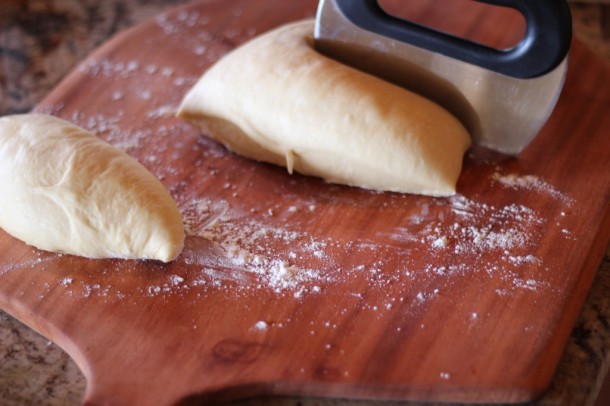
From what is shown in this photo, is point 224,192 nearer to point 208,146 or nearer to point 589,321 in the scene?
point 208,146

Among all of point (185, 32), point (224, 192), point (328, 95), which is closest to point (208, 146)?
point (224, 192)

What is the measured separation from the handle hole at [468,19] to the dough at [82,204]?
712mm

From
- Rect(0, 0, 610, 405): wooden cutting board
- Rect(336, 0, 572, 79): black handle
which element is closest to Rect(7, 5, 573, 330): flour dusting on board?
Rect(0, 0, 610, 405): wooden cutting board

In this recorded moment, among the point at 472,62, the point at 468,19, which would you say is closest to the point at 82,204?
the point at 472,62

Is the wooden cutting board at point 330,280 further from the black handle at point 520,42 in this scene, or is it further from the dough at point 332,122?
the black handle at point 520,42

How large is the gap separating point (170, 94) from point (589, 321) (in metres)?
0.83

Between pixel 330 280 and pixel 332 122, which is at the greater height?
pixel 332 122

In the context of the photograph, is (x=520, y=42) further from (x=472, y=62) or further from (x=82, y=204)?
(x=82, y=204)

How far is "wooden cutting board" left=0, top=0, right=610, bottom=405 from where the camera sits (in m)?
0.91

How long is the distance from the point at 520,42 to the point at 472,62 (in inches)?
3.0

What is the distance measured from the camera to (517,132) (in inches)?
47.7

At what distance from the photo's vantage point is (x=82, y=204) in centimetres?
105

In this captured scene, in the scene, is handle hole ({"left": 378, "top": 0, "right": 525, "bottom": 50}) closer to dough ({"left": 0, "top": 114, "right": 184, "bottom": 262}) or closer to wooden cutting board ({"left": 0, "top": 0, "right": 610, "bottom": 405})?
wooden cutting board ({"left": 0, "top": 0, "right": 610, "bottom": 405})

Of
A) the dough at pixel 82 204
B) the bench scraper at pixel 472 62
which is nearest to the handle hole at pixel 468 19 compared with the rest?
the bench scraper at pixel 472 62
